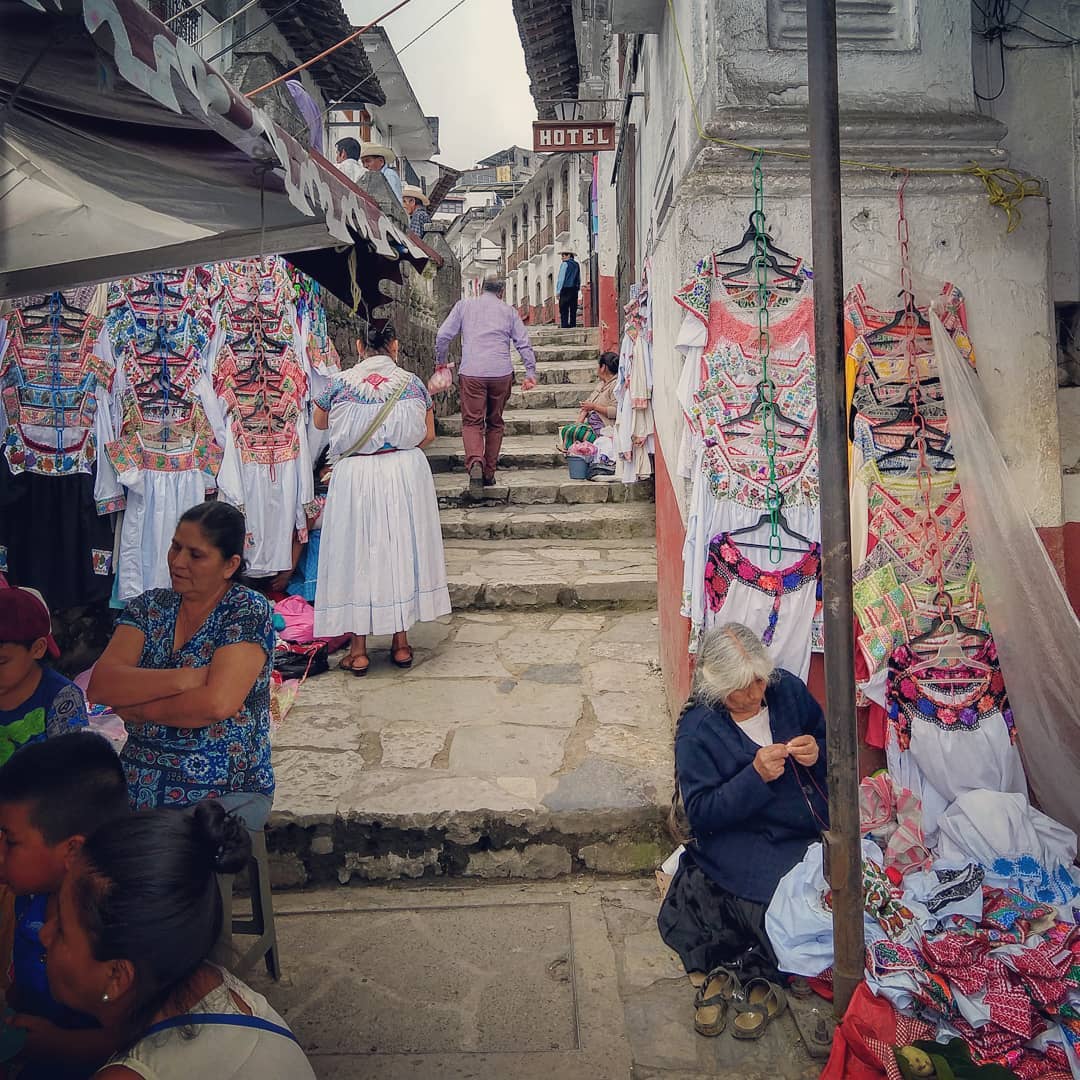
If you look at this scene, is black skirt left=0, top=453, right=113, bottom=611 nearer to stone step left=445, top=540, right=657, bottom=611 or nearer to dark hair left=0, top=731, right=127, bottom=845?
stone step left=445, top=540, right=657, bottom=611

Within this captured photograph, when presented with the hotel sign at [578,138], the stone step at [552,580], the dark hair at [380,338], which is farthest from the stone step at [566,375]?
the dark hair at [380,338]

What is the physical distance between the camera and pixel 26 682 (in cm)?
261

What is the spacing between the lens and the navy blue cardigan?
2.93m

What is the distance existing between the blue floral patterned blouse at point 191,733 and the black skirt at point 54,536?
2.26 metres

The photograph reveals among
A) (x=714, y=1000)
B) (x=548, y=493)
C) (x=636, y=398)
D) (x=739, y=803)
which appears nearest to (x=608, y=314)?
(x=548, y=493)

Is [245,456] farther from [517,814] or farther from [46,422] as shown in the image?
[517,814]

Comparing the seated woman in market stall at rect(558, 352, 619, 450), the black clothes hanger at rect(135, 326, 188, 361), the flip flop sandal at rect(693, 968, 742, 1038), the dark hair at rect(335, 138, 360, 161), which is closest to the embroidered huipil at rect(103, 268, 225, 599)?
the black clothes hanger at rect(135, 326, 188, 361)

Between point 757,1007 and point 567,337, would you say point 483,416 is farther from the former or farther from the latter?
point 567,337

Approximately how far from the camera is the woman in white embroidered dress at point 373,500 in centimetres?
498

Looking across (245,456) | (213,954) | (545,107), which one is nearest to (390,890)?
(213,954)

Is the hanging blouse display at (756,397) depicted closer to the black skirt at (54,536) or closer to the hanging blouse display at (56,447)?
the hanging blouse display at (56,447)

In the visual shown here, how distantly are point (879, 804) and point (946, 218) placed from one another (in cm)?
232

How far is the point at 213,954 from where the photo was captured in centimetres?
177

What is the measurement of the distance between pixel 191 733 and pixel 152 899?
42.5 inches
